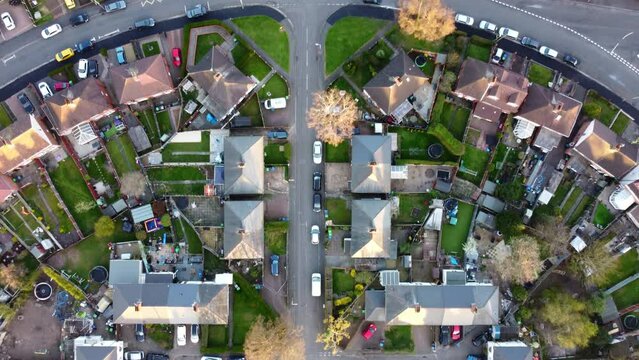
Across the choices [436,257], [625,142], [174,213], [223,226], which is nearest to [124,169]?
[174,213]

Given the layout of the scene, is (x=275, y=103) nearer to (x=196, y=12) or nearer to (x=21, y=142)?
(x=196, y=12)

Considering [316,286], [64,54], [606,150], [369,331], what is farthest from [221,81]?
[606,150]

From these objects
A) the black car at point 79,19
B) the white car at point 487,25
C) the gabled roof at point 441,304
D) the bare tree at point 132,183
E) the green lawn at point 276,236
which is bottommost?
the gabled roof at point 441,304

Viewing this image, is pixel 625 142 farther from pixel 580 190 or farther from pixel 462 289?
pixel 462 289

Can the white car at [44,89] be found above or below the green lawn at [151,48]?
below

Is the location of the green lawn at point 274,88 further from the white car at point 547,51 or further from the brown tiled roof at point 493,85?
the white car at point 547,51

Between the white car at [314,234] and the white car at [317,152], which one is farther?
the white car at [317,152]

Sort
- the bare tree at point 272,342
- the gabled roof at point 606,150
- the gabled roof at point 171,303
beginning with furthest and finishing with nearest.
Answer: the gabled roof at point 606,150 → the gabled roof at point 171,303 → the bare tree at point 272,342

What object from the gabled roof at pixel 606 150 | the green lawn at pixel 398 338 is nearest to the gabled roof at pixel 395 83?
the gabled roof at pixel 606 150
